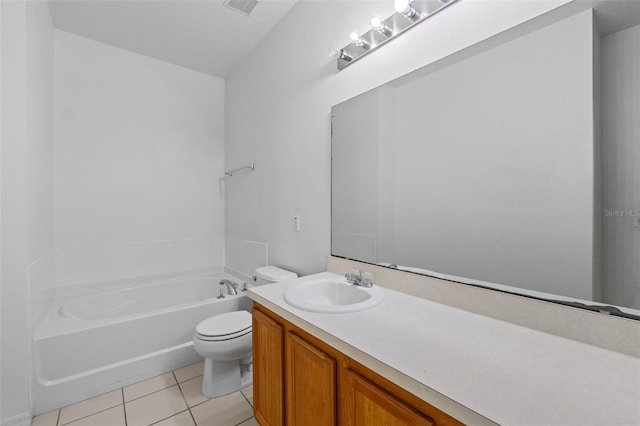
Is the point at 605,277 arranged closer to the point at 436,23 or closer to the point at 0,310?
the point at 436,23

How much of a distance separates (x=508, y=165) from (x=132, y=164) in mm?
3159

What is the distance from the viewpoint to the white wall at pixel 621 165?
2.51ft

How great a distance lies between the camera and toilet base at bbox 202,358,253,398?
177cm

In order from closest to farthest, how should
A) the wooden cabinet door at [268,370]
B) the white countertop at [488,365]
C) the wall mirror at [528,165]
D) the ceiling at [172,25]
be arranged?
the white countertop at [488,365] → the wall mirror at [528,165] → the wooden cabinet door at [268,370] → the ceiling at [172,25]

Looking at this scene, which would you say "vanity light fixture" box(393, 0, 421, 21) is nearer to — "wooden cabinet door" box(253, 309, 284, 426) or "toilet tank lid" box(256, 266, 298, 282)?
"wooden cabinet door" box(253, 309, 284, 426)

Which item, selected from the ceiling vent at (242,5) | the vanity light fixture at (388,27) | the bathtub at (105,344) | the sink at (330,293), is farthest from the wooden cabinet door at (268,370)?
the ceiling vent at (242,5)

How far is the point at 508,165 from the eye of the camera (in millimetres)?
996

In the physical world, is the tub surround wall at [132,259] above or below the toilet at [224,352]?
above

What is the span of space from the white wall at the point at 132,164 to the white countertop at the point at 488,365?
2.47 m

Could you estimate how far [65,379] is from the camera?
5.60 feet

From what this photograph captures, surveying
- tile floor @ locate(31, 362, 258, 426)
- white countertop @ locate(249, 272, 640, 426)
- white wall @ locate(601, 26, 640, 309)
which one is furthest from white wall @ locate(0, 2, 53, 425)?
white wall @ locate(601, 26, 640, 309)

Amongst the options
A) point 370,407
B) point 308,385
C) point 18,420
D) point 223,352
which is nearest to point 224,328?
point 223,352

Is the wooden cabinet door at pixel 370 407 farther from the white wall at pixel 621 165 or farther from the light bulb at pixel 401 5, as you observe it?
the light bulb at pixel 401 5

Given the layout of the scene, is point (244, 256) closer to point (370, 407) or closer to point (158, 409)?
point (158, 409)
